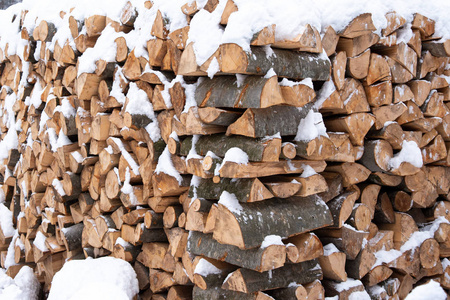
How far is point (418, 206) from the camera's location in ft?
8.34

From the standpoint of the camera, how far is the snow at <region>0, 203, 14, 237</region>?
3803 millimetres

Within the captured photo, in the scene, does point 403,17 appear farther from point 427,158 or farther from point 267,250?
point 267,250

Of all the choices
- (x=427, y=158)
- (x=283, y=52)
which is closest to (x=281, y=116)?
(x=283, y=52)

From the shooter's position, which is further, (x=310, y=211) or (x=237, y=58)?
→ (x=310, y=211)

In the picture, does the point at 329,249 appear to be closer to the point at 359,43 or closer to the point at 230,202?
the point at 230,202

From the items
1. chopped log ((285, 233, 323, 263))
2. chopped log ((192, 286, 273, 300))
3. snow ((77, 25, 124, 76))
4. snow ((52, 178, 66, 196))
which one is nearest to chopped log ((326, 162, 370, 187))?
chopped log ((285, 233, 323, 263))

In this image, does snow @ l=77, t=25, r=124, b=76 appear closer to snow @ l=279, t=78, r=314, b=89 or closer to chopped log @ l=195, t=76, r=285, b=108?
chopped log @ l=195, t=76, r=285, b=108

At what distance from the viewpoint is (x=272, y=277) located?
192 centimetres

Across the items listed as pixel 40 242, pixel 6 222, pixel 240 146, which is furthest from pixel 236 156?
pixel 6 222

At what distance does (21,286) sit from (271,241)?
6.87 feet

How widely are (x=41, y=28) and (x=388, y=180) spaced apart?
8.32ft

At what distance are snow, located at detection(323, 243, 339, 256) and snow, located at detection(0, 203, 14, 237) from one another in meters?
2.83

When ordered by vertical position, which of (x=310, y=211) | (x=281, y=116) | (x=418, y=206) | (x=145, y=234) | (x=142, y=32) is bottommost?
(x=418, y=206)

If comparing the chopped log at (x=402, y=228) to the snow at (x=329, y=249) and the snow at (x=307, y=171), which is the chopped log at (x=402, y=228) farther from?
the snow at (x=307, y=171)
